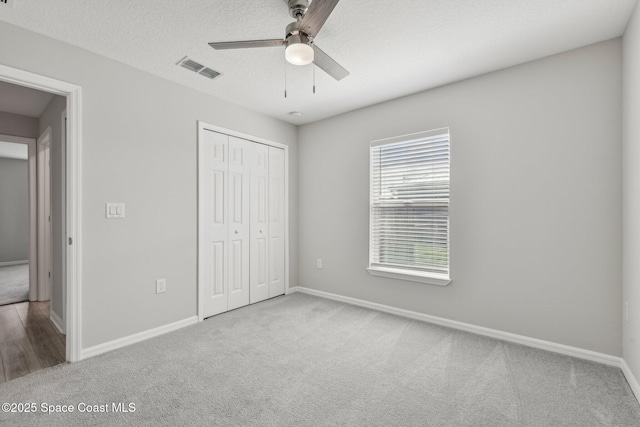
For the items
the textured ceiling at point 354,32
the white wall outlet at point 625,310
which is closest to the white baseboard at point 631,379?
the white wall outlet at point 625,310

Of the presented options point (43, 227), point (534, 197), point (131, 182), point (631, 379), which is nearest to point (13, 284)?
point (43, 227)

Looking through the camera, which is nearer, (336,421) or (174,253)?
(336,421)

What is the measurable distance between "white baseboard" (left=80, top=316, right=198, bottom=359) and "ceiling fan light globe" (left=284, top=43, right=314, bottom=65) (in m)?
2.72

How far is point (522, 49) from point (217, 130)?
9.90 feet

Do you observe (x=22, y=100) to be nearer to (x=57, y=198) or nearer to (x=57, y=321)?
(x=57, y=198)

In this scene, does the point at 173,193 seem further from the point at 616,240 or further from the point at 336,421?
the point at 616,240

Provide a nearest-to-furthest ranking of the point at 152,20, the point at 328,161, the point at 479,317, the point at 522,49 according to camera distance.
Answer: the point at 152,20
the point at 522,49
the point at 479,317
the point at 328,161

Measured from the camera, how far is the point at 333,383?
2.05 metres

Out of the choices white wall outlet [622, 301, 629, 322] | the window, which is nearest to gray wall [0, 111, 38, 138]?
the window

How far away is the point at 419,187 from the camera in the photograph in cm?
329

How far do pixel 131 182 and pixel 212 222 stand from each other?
36.4 inches

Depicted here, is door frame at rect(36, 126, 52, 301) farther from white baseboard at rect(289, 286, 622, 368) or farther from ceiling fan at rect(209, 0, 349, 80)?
white baseboard at rect(289, 286, 622, 368)

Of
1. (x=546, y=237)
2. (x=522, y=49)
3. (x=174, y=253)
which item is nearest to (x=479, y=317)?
(x=546, y=237)

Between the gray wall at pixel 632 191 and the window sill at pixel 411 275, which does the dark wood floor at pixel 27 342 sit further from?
the gray wall at pixel 632 191
